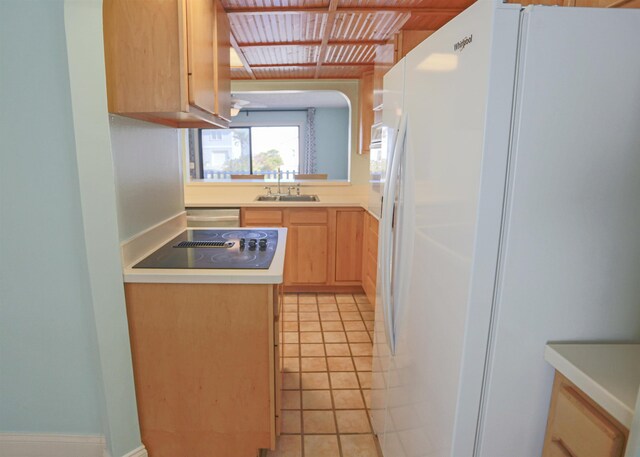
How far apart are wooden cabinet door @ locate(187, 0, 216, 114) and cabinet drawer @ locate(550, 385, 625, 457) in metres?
1.47

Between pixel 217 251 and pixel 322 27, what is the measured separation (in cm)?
172

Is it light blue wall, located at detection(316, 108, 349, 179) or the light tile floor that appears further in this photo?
light blue wall, located at detection(316, 108, 349, 179)

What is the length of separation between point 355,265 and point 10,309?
269cm

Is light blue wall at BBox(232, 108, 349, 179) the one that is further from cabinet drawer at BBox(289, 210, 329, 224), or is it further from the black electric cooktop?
the black electric cooktop

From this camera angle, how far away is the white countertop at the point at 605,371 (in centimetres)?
75

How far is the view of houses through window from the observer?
9.09 m

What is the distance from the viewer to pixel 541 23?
2.71 ft

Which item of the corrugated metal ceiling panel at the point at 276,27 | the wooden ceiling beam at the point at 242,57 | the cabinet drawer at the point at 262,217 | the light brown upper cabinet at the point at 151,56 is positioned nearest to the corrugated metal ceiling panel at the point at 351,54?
the corrugated metal ceiling panel at the point at 276,27

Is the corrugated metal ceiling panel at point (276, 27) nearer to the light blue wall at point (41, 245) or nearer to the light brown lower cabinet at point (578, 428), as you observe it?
the light blue wall at point (41, 245)

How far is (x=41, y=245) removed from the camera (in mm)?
1554

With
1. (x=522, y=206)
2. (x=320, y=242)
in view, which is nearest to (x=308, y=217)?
(x=320, y=242)

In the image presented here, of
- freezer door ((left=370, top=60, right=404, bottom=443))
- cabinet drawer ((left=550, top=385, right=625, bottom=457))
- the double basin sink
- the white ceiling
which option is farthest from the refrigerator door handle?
the white ceiling

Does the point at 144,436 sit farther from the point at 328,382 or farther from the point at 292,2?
the point at 292,2

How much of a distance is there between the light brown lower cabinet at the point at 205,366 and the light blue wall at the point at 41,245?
0.24 m
